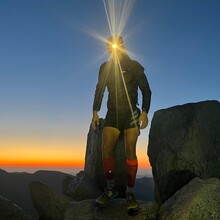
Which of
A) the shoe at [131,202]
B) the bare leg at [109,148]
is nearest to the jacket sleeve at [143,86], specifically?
the bare leg at [109,148]

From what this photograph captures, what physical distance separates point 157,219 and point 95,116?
3487 mm

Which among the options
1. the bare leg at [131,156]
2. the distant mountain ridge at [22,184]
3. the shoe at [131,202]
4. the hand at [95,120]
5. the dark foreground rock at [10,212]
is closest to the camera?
the shoe at [131,202]

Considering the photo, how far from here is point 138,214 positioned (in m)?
9.57

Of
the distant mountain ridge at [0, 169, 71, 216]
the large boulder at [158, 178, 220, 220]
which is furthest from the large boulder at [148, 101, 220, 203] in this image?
the distant mountain ridge at [0, 169, 71, 216]

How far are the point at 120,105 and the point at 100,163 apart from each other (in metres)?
9.42

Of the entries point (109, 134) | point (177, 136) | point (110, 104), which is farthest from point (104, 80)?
point (177, 136)

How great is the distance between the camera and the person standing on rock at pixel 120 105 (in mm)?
9938

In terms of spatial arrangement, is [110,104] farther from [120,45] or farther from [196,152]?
Answer: [196,152]

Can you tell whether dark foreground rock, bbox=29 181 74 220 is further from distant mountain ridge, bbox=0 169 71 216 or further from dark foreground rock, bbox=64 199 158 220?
distant mountain ridge, bbox=0 169 71 216

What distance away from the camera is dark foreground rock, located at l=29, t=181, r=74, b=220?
14.0 m

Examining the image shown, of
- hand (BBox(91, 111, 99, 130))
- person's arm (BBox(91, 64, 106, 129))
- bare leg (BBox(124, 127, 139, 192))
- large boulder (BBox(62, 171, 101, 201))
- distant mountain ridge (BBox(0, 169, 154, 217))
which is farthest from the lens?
distant mountain ridge (BBox(0, 169, 154, 217))

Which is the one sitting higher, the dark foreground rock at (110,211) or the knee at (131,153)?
the knee at (131,153)

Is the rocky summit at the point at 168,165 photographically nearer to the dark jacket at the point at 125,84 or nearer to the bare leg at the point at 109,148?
the bare leg at the point at 109,148

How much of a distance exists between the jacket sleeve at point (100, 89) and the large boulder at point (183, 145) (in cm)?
521
